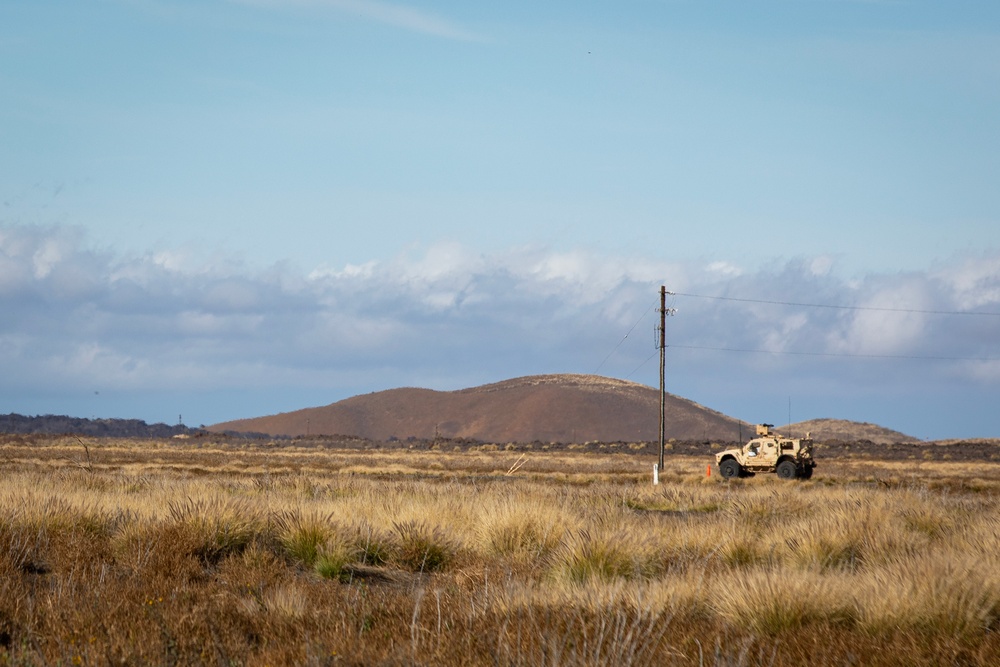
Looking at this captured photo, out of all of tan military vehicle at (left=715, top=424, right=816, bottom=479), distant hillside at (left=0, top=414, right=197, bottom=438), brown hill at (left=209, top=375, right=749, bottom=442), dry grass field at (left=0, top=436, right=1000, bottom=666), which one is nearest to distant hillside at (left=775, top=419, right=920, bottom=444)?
brown hill at (left=209, top=375, right=749, bottom=442)

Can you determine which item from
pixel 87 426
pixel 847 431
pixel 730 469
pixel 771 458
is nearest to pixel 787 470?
pixel 771 458

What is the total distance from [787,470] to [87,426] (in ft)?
403

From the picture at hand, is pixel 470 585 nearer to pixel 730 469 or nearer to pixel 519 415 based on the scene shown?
pixel 730 469

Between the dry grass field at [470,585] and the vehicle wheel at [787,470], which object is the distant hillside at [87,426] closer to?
the vehicle wheel at [787,470]

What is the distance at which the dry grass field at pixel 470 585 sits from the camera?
5805 millimetres

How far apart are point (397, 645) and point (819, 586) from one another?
3.49m

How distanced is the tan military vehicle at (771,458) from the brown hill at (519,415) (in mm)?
95658

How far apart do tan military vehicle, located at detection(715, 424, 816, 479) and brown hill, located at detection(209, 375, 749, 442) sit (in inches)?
3766

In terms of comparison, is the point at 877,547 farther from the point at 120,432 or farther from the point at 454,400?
the point at 454,400

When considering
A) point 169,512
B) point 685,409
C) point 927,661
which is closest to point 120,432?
point 685,409

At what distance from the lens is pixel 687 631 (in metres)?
6.46

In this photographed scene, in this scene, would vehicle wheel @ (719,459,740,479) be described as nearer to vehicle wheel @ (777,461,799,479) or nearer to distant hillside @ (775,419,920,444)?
vehicle wheel @ (777,461,799,479)

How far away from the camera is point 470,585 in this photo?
834 cm

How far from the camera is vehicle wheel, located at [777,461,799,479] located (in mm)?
36656
